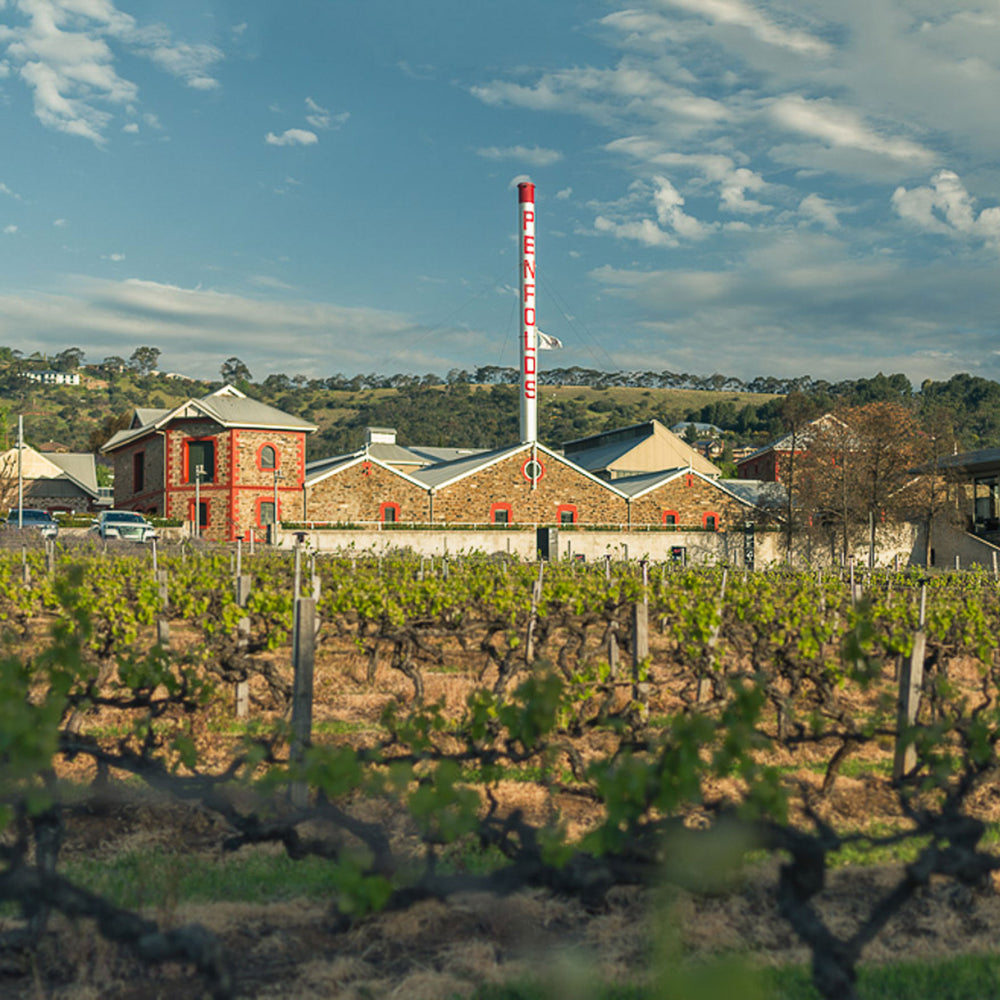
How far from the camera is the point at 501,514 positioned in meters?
44.3

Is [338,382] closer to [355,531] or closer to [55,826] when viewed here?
[355,531]

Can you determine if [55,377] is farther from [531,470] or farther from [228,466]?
[531,470]

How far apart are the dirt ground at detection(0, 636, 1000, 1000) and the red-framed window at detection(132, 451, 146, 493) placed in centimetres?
4469

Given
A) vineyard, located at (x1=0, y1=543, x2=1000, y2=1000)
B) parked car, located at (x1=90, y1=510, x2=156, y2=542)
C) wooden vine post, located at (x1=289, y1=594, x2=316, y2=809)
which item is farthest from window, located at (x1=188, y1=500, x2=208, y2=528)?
wooden vine post, located at (x1=289, y1=594, x2=316, y2=809)

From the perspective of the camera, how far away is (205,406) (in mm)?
43156

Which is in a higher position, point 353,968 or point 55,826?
point 55,826

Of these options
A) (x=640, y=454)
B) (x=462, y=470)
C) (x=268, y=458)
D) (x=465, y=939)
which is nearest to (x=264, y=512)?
(x=268, y=458)

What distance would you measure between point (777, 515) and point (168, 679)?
44541mm

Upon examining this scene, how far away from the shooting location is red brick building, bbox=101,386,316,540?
41.9 metres

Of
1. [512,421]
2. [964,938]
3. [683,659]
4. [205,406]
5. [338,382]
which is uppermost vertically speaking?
[338,382]

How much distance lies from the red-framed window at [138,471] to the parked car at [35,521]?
4.85 meters

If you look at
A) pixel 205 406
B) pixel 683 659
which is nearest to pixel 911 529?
pixel 205 406

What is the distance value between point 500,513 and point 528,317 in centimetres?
1470

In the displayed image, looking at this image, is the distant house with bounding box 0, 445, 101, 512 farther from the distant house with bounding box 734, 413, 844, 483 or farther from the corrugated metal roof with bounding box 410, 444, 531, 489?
the distant house with bounding box 734, 413, 844, 483
